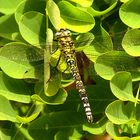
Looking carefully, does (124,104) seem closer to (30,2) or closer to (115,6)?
(115,6)

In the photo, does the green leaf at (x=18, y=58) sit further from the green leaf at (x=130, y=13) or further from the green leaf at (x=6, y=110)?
the green leaf at (x=130, y=13)

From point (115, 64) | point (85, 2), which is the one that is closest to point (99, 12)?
point (85, 2)

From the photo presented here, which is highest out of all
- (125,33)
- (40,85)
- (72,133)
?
(125,33)

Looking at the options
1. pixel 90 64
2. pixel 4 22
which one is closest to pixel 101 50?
pixel 90 64

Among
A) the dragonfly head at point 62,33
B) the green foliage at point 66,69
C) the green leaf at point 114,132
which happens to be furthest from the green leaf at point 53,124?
the dragonfly head at point 62,33

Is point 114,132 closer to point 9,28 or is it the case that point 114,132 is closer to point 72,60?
point 72,60

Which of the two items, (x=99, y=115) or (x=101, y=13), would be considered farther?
(x=99, y=115)
